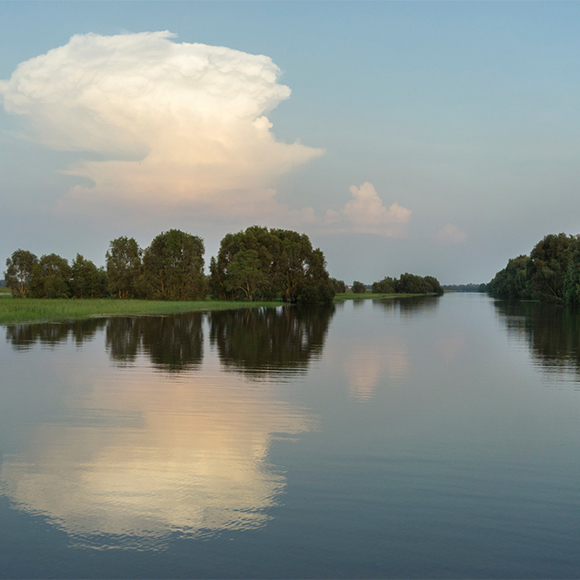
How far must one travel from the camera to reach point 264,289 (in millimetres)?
80062

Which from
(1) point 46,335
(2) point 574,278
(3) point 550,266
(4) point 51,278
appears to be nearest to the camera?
(1) point 46,335

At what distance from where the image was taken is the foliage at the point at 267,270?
77.6m

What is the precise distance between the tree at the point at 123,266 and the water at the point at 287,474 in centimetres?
7814

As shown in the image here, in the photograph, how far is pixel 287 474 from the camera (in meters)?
6.28

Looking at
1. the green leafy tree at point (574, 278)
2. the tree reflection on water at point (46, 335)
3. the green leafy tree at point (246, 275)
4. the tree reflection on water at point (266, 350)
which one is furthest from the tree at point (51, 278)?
the green leafy tree at point (574, 278)

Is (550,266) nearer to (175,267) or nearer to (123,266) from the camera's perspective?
(175,267)

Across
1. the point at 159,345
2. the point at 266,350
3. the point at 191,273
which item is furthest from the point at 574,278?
the point at 159,345

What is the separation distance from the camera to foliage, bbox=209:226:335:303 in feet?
254

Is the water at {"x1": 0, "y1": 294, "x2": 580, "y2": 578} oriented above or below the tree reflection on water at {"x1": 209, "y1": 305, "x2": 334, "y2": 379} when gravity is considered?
below

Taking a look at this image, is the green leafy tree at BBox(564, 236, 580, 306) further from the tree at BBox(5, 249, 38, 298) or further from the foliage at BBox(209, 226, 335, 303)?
the tree at BBox(5, 249, 38, 298)

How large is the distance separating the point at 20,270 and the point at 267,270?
49.3 meters

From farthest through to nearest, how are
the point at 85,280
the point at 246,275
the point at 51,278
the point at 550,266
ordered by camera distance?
the point at 85,280 < the point at 51,278 < the point at 550,266 < the point at 246,275

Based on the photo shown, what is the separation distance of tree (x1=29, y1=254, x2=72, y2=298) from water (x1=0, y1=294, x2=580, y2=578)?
83.5 m

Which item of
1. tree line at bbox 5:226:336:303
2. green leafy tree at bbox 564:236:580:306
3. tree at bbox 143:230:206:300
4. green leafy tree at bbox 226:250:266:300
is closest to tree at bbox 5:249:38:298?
tree line at bbox 5:226:336:303
